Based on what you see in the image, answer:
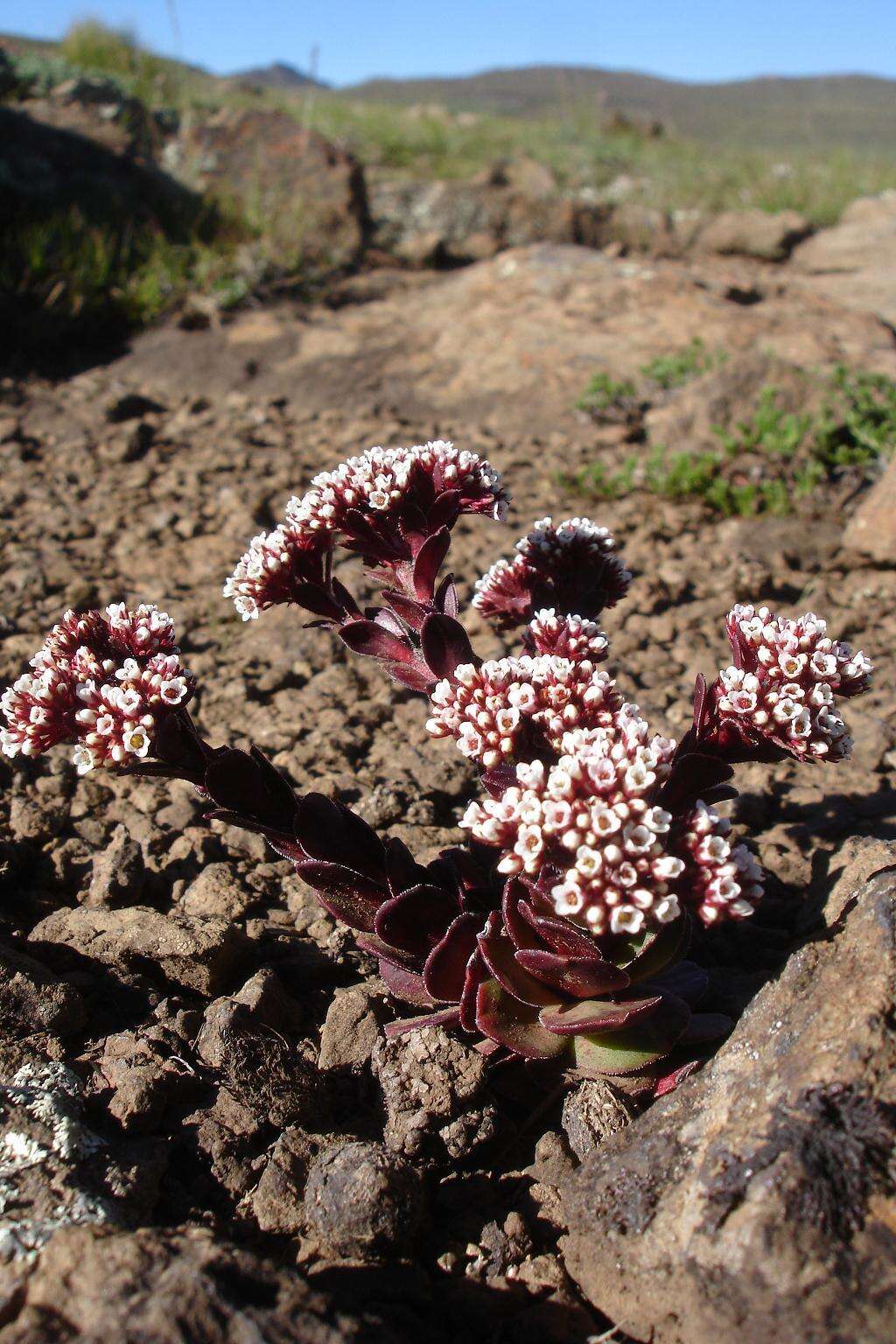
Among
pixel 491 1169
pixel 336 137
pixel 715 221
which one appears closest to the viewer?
pixel 491 1169

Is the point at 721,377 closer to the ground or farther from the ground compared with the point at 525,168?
closer to the ground

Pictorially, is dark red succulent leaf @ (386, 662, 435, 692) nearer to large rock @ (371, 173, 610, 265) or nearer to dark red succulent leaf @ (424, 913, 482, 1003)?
dark red succulent leaf @ (424, 913, 482, 1003)

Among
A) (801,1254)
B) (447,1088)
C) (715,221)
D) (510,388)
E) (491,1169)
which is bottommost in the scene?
(491,1169)

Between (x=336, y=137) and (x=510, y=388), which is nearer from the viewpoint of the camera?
(x=510, y=388)

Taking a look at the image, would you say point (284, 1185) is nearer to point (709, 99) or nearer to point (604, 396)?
point (604, 396)

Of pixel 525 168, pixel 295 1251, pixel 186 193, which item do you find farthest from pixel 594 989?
pixel 525 168

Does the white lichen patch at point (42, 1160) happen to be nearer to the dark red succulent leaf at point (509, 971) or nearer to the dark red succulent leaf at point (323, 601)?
the dark red succulent leaf at point (509, 971)

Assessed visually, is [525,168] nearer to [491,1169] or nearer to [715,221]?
[715,221]

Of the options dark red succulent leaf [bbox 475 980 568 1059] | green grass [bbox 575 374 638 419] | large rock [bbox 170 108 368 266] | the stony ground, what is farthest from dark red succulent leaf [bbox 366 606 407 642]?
large rock [bbox 170 108 368 266]
